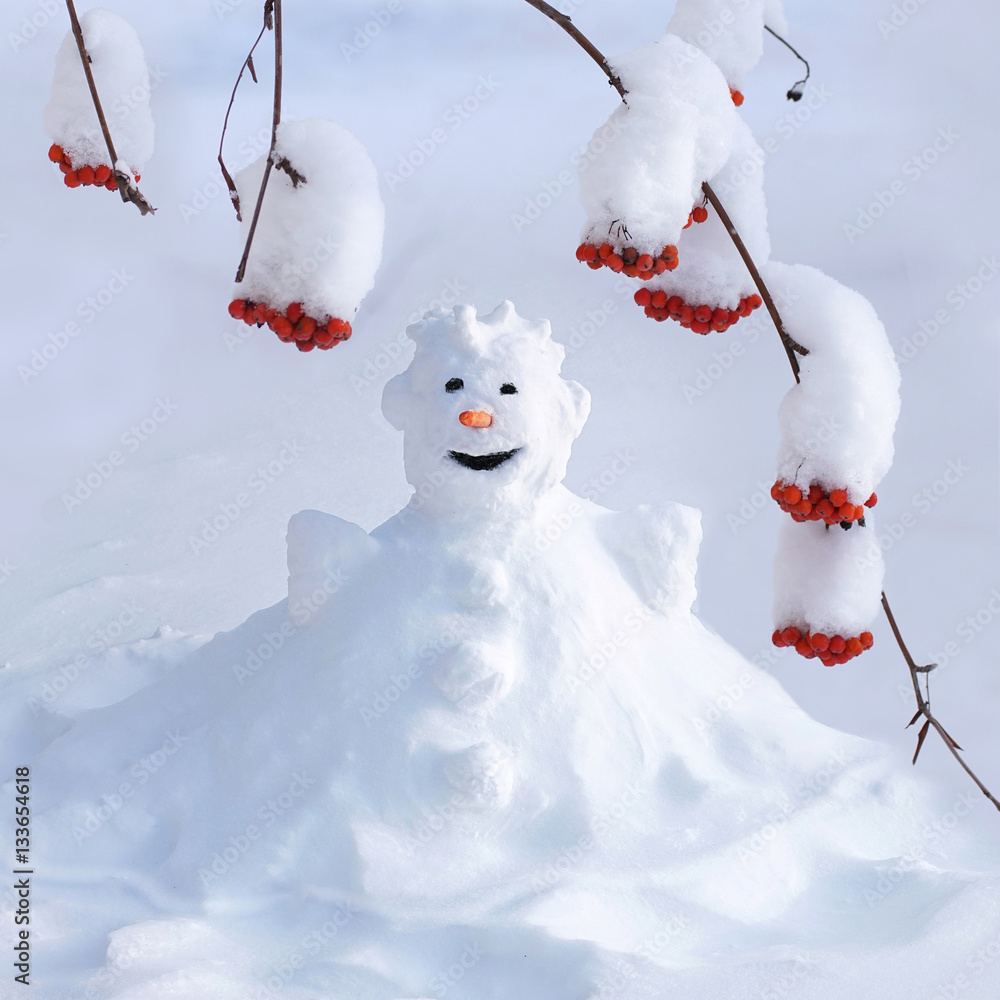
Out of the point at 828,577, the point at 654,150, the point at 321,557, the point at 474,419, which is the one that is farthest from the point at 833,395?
the point at 321,557

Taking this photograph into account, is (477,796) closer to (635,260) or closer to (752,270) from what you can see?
(635,260)

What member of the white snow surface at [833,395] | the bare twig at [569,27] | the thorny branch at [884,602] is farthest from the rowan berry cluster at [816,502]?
the bare twig at [569,27]

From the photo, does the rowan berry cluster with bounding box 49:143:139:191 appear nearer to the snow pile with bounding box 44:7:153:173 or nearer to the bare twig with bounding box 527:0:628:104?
the snow pile with bounding box 44:7:153:173

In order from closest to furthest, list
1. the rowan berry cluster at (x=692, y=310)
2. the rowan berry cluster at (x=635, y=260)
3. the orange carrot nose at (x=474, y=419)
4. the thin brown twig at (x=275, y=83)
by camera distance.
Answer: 1. the thin brown twig at (x=275, y=83)
2. the rowan berry cluster at (x=635, y=260)
3. the rowan berry cluster at (x=692, y=310)
4. the orange carrot nose at (x=474, y=419)

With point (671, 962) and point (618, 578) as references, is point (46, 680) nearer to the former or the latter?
point (618, 578)

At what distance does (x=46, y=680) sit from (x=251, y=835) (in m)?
0.93

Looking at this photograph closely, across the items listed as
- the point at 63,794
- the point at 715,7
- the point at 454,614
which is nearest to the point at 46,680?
the point at 63,794

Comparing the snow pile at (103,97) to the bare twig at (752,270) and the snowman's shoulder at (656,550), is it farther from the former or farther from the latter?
the snowman's shoulder at (656,550)

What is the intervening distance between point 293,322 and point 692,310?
1.48 ft

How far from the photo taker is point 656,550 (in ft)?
8.05

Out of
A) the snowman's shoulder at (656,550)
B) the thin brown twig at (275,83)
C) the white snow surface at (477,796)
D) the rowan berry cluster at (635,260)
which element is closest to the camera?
the thin brown twig at (275,83)

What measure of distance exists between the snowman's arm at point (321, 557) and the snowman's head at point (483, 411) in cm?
15

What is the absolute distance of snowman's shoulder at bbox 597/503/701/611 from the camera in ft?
8.06

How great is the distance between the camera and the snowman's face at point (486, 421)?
222 cm
